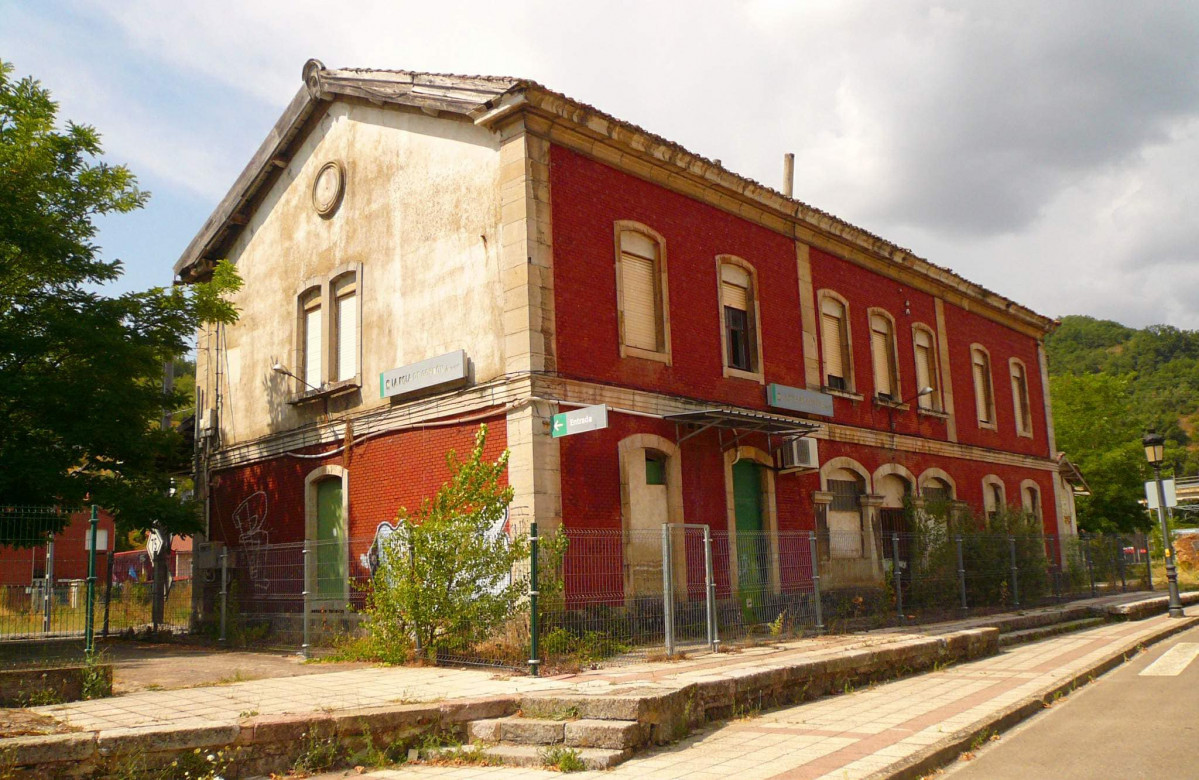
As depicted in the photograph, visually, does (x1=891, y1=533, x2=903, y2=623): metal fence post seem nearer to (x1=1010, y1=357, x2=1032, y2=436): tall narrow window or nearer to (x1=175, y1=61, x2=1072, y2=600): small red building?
(x1=175, y1=61, x2=1072, y2=600): small red building

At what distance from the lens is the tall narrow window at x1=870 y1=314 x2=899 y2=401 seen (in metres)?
21.4

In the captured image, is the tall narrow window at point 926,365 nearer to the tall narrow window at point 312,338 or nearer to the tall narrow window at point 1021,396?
the tall narrow window at point 1021,396

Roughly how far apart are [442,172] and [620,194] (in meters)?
2.80

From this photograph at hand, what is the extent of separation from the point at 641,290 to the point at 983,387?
14507 millimetres

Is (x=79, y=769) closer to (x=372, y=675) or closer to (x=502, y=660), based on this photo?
(x=372, y=675)

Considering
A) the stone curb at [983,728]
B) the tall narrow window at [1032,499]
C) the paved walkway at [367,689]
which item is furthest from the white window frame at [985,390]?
the paved walkway at [367,689]

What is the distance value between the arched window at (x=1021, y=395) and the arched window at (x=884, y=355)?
758 centimetres

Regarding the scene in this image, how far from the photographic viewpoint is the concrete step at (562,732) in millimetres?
7492

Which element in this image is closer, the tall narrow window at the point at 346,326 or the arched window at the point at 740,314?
the tall narrow window at the point at 346,326

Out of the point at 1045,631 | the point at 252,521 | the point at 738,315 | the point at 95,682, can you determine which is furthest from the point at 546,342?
the point at 1045,631

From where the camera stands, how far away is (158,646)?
15.7 metres

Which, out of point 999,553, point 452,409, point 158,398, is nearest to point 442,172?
point 452,409

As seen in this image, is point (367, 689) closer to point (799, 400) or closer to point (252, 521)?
point (252, 521)

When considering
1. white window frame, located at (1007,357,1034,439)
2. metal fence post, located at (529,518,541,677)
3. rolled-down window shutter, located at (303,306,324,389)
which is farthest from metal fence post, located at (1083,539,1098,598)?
rolled-down window shutter, located at (303,306,324,389)
